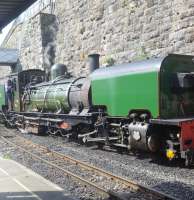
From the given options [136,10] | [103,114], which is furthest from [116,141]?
[136,10]

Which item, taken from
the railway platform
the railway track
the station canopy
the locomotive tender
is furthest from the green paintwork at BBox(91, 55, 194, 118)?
the station canopy

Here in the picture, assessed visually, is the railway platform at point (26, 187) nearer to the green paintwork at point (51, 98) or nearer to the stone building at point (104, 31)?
the green paintwork at point (51, 98)

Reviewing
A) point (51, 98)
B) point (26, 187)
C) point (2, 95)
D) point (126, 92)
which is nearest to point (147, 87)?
point (126, 92)

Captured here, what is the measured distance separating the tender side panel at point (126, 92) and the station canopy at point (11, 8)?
3.11m

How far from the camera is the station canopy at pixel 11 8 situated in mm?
7705

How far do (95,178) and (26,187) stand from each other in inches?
65.8

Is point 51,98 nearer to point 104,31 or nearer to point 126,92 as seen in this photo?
point 126,92

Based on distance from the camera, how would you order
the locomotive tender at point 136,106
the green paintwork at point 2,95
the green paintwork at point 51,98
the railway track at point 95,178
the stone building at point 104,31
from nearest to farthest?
the railway track at point 95,178
the locomotive tender at point 136,106
the green paintwork at point 51,98
the stone building at point 104,31
the green paintwork at point 2,95

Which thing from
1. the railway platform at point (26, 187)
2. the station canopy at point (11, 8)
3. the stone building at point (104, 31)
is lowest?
the railway platform at point (26, 187)

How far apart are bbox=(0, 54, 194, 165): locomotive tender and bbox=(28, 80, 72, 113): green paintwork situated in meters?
0.05

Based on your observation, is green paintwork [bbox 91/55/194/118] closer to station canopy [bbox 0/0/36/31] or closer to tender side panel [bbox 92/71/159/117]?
tender side panel [bbox 92/71/159/117]

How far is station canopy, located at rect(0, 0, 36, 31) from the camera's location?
7.71 meters

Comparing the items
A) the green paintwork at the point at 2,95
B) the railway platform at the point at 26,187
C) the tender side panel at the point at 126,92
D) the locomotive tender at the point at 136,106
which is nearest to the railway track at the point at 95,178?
the railway platform at the point at 26,187

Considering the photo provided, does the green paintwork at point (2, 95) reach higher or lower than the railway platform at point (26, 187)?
higher
